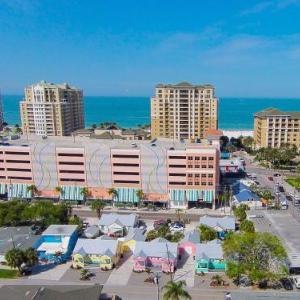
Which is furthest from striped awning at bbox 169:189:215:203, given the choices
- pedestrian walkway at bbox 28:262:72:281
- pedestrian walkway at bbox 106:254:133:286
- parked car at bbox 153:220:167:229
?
pedestrian walkway at bbox 28:262:72:281

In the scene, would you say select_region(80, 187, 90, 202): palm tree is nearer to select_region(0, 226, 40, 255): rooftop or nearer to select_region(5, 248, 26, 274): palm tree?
select_region(0, 226, 40, 255): rooftop

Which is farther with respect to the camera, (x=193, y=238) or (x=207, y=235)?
(x=207, y=235)

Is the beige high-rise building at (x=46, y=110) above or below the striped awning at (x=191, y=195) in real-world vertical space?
above

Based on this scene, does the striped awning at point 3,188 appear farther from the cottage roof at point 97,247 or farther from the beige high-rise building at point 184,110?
the beige high-rise building at point 184,110

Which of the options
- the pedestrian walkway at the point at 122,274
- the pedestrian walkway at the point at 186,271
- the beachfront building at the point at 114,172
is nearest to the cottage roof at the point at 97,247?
the pedestrian walkway at the point at 122,274

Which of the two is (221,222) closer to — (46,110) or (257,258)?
(257,258)

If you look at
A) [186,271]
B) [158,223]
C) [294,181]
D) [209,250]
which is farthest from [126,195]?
[294,181]
